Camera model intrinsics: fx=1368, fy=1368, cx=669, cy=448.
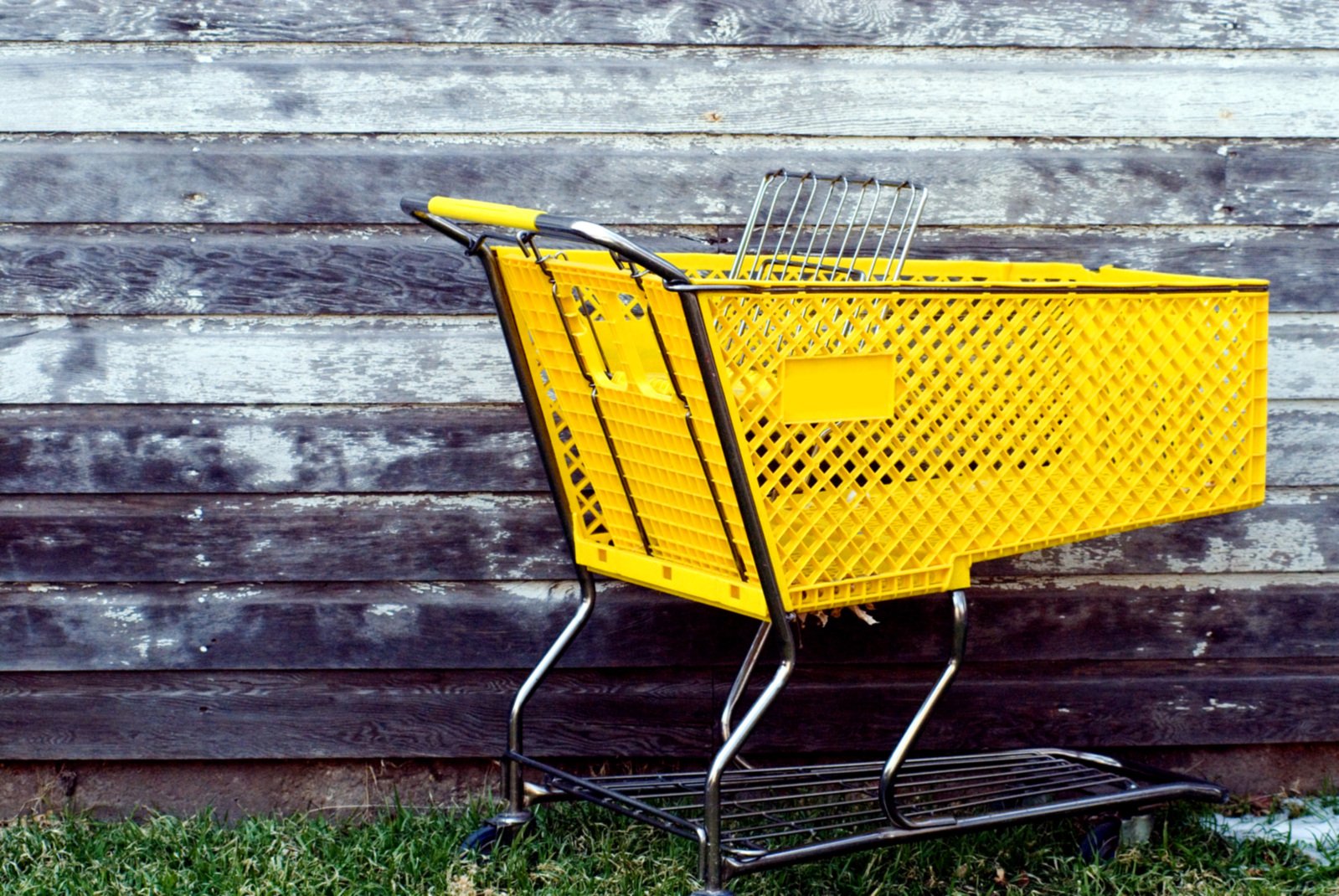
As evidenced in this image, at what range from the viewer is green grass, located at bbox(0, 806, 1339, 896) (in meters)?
2.46

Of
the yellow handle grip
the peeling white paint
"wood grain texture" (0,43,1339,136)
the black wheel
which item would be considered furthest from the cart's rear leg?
the black wheel

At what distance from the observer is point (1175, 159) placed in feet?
8.92

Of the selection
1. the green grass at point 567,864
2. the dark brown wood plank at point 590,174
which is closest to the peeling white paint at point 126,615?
the green grass at point 567,864

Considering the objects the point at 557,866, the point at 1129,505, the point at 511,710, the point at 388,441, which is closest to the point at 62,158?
the point at 388,441

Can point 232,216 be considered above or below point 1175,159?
below

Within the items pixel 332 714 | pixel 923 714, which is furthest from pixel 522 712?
pixel 923 714

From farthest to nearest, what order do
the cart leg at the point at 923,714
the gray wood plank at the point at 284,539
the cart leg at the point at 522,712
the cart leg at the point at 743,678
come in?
the gray wood plank at the point at 284,539, the cart leg at the point at 743,678, the cart leg at the point at 522,712, the cart leg at the point at 923,714

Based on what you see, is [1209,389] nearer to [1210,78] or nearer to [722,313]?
[1210,78]

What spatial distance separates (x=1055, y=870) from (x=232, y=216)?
6.57ft

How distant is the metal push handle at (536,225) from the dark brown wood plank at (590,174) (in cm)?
42

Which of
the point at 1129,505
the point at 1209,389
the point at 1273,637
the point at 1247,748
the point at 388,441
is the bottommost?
the point at 1247,748

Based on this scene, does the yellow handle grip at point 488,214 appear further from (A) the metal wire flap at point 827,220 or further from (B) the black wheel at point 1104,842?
(B) the black wheel at point 1104,842

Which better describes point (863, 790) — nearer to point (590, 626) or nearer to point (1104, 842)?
point (1104, 842)

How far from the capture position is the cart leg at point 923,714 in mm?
2150
